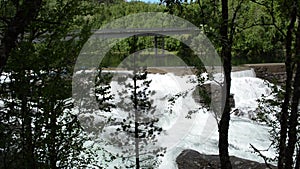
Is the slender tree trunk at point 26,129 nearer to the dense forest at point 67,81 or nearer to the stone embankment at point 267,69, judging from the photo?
the dense forest at point 67,81

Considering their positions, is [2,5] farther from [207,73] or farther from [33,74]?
[207,73]

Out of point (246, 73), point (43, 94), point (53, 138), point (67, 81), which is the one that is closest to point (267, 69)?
point (246, 73)

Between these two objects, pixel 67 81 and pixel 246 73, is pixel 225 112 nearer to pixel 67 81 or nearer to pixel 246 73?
pixel 67 81

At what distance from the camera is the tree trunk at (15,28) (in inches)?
40.2

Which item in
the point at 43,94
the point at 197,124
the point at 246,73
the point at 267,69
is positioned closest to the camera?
the point at 43,94

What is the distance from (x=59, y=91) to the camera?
2.15 m

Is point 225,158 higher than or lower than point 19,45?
lower

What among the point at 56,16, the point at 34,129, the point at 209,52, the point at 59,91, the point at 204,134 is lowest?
the point at 204,134

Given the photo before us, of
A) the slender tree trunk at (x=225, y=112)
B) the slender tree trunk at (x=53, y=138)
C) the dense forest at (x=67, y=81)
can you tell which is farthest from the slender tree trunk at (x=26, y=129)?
the slender tree trunk at (x=225, y=112)

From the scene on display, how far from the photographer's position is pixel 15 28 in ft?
3.43

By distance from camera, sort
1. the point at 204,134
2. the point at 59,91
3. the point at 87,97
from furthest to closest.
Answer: the point at 204,134, the point at 87,97, the point at 59,91

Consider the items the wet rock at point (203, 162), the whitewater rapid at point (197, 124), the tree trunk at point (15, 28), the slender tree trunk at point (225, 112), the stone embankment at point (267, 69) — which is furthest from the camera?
the stone embankment at point (267, 69)

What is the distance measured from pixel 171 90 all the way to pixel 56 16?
2394 millimetres

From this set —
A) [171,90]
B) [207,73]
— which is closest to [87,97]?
[207,73]
